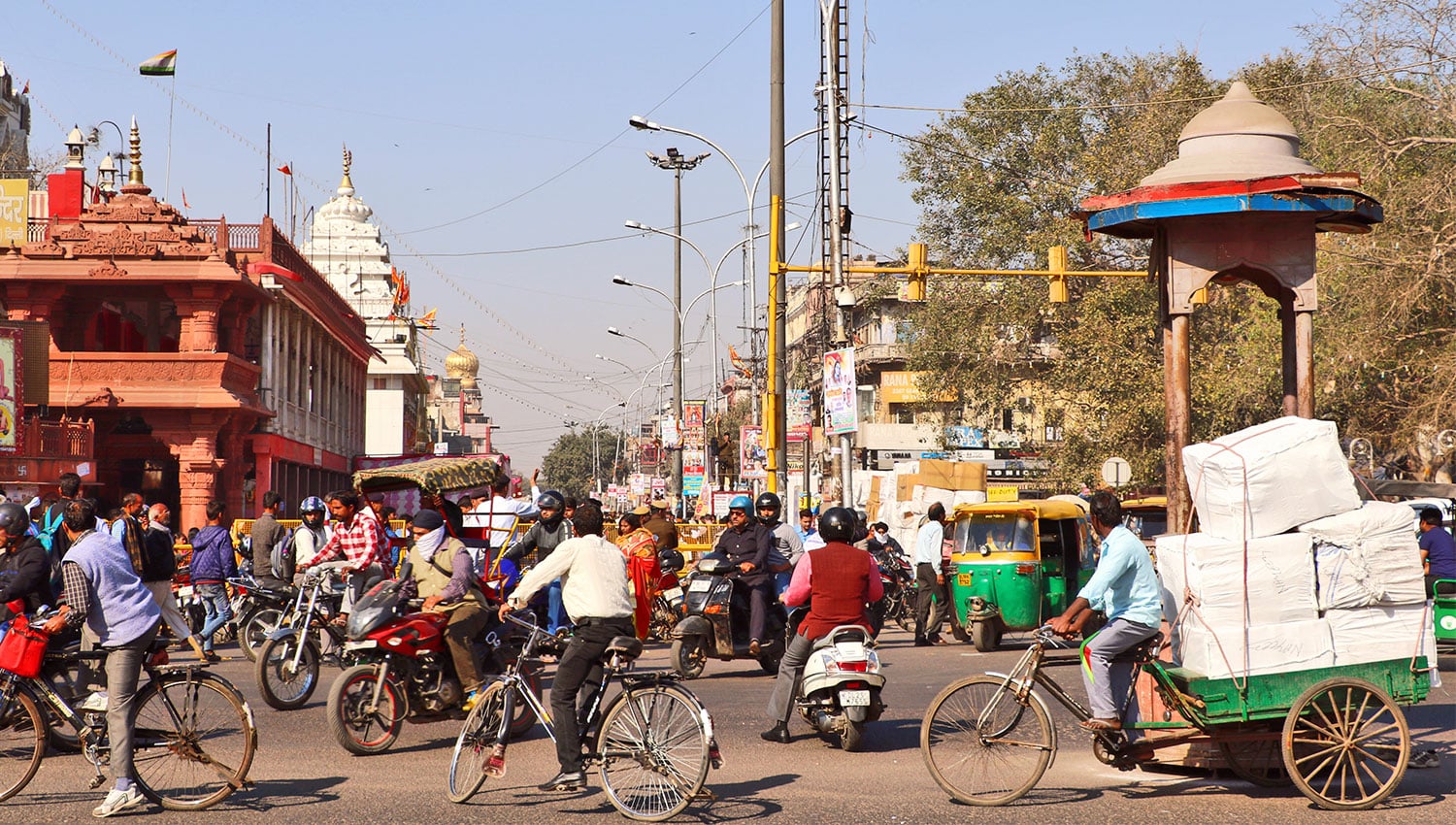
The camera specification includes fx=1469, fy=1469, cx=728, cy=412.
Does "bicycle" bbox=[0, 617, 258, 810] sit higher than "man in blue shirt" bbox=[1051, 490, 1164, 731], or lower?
lower

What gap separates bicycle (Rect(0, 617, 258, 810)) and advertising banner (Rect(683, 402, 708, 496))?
39.3 metres

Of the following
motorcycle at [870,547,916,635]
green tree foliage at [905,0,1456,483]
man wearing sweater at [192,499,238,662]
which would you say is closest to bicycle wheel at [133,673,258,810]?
man wearing sweater at [192,499,238,662]

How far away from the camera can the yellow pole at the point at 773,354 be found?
21.0 meters

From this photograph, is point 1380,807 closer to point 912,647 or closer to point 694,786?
point 694,786

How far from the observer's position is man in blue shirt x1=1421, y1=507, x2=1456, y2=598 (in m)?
15.4

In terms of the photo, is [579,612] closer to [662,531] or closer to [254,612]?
[254,612]

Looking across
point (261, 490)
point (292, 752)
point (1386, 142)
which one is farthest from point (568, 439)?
point (292, 752)

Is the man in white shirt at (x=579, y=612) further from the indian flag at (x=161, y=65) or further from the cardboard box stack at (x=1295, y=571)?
the indian flag at (x=161, y=65)

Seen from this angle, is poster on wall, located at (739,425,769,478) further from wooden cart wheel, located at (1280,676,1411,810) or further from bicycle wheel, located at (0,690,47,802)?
wooden cart wheel, located at (1280,676,1411,810)

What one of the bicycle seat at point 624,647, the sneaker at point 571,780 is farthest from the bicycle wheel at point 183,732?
the bicycle seat at point 624,647

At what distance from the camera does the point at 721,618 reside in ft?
46.5

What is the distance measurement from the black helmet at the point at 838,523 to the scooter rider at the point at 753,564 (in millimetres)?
3711

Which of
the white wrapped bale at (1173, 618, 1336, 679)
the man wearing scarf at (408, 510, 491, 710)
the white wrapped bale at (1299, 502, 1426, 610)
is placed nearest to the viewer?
the white wrapped bale at (1173, 618, 1336, 679)

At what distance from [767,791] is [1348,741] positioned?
3.27 metres
